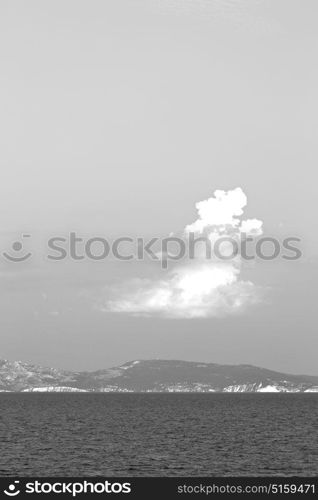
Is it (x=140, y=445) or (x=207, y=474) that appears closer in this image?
(x=207, y=474)

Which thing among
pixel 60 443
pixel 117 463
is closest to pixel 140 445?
pixel 60 443

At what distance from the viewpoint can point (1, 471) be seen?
4847 inches

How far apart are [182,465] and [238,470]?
9.67 metres
